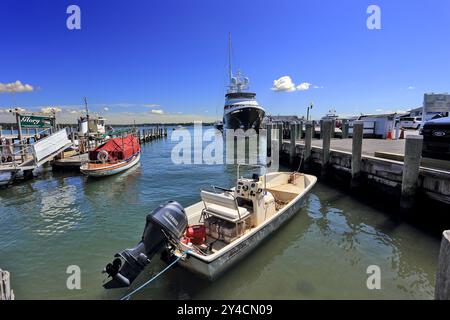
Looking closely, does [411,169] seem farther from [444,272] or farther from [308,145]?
[308,145]

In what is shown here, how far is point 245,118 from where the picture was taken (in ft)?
153

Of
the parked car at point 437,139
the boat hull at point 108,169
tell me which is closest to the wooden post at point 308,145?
the parked car at point 437,139

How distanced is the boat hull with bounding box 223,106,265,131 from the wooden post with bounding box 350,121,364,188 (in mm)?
34689

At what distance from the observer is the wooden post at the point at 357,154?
1146 cm

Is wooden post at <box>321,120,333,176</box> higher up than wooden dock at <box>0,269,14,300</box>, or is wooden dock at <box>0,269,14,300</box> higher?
wooden post at <box>321,120,333,176</box>

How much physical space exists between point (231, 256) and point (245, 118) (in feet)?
139

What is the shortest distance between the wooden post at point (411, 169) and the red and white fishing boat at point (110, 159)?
672 inches

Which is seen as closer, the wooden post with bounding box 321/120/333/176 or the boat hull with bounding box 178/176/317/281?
the boat hull with bounding box 178/176/317/281

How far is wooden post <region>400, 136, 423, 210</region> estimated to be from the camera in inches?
328

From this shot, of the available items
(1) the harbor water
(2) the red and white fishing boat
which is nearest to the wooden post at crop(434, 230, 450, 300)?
(1) the harbor water

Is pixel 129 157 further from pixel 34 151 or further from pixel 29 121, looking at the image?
pixel 29 121

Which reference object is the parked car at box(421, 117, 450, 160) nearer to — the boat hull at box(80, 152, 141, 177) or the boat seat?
the boat seat

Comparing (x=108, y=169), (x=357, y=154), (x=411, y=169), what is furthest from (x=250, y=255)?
(x=108, y=169)

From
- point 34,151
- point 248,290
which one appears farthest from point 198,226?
point 34,151
